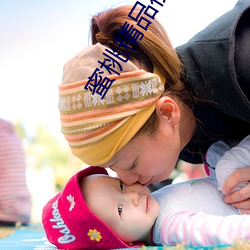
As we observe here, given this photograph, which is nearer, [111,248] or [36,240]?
[111,248]

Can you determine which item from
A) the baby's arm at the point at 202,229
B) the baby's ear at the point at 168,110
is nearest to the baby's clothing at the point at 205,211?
the baby's arm at the point at 202,229

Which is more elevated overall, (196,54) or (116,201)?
(196,54)

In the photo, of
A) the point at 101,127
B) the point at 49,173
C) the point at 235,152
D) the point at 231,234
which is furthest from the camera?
the point at 49,173

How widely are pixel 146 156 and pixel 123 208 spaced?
4.9 inches

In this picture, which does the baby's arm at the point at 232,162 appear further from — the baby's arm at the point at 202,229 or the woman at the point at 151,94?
the baby's arm at the point at 202,229

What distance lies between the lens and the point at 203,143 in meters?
1.28

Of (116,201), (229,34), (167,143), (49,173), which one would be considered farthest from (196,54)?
(49,173)

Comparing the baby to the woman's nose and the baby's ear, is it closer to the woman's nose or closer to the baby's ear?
the woman's nose

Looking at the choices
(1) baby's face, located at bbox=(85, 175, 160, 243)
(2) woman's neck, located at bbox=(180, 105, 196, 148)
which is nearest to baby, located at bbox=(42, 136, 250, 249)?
(1) baby's face, located at bbox=(85, 175, 160, 243)

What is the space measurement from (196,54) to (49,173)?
6.47 feet

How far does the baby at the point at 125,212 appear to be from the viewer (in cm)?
101

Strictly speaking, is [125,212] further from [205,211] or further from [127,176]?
[205,211]

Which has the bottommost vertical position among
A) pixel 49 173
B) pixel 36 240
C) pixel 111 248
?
pixel 49 173

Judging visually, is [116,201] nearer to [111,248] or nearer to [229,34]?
[111,248]
